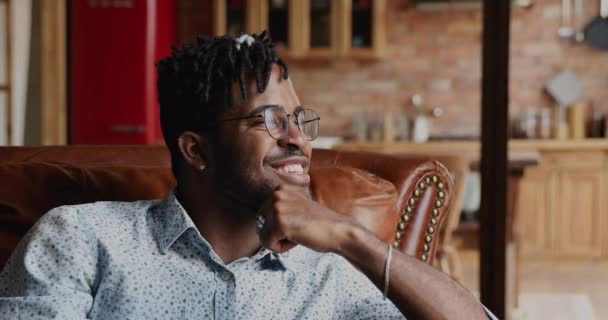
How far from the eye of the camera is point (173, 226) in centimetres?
137

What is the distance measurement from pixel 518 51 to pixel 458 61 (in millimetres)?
440

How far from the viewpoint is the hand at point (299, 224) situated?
1.26 meters

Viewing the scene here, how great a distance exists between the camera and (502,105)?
2.21 m

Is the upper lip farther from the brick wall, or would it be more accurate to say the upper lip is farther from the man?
the brick wall

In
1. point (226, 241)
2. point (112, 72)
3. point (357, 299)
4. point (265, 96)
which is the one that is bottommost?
point (357, 299)

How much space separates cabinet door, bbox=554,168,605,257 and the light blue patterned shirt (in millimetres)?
4482

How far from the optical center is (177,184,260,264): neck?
4.65ft

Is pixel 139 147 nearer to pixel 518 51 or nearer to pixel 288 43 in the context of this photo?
pixel 288 43

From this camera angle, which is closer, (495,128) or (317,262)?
(317,262)

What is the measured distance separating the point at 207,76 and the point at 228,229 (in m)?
0.26

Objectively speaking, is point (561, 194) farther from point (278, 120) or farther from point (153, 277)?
point (153, 277)

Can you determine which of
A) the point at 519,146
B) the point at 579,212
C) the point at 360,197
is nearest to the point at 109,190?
the point at 360,197

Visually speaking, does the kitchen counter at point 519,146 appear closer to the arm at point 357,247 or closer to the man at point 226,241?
the man at point 226,241

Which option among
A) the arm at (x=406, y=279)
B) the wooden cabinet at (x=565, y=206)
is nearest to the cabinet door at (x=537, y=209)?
the wooden cabinet at (x=565, y=206)
